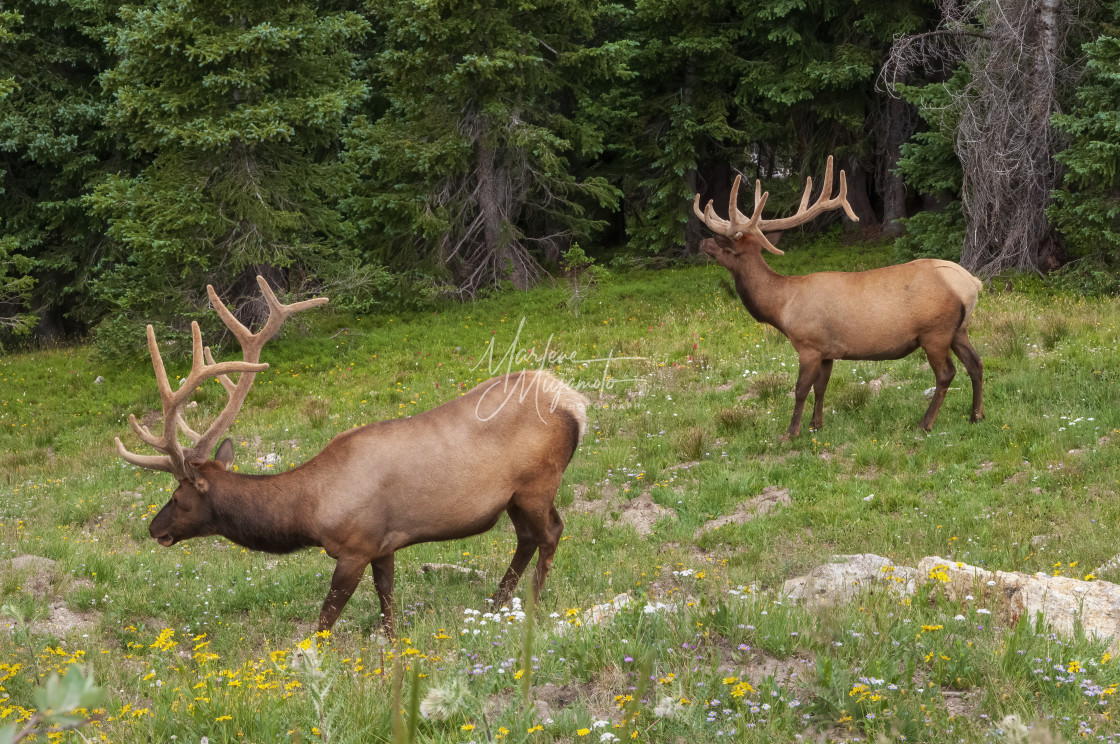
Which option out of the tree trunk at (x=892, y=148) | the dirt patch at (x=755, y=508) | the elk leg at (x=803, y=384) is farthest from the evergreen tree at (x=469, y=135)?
the dirt patch at (x=755, y=508)

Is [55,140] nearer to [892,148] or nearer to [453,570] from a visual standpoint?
[892,148]

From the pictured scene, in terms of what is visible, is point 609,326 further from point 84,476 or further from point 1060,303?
point 84,476

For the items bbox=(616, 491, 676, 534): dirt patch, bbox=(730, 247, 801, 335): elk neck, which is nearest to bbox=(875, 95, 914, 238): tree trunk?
bbox=(730, 247, 801, 335): elk neck

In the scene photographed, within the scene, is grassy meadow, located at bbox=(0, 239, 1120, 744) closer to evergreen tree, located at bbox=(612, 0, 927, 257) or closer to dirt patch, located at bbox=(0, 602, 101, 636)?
dirt patch, located at bbox=(0, 602, 101, 636)

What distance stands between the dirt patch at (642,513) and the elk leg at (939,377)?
2874 mm

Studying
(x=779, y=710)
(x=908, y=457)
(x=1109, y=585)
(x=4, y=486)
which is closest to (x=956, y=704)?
(x=779, y=710)

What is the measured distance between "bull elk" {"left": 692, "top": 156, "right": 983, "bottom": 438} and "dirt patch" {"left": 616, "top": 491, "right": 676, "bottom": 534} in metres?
1.95

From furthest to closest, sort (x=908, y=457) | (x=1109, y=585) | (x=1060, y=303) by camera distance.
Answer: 1. (x=1060, y=303)
2. (x=908, y=457)
3. (x=1109, y=585)

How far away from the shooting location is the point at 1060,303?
15039 millimetres

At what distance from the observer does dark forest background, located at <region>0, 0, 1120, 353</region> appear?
55.0 feet

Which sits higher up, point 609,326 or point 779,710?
point 779,710

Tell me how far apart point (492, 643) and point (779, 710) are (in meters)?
1.45

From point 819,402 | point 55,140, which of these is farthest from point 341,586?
point 55,140

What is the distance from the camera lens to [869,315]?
10023mm
